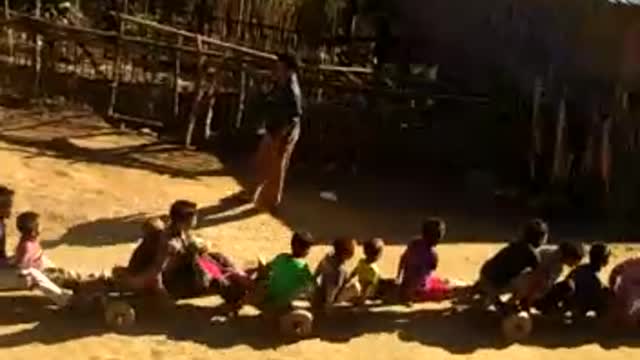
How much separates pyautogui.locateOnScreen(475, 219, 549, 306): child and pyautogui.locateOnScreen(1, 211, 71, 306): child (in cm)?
285

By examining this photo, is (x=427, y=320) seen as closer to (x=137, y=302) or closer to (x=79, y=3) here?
(x=137, y=302)

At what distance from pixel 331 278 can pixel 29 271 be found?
6.45ft

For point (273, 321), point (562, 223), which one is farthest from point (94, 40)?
point (273, 321)

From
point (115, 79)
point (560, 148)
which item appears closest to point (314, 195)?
point (560, 148)

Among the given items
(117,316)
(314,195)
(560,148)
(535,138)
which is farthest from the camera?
(535,138)

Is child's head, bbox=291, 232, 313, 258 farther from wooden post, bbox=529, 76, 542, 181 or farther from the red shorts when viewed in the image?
wooden post, bbox=529, 76, 542, 181

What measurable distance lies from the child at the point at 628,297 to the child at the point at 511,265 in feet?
2.09

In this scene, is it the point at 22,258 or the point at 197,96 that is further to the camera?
the point at 197,96

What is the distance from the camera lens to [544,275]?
29.8 feet

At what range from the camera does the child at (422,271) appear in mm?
9195

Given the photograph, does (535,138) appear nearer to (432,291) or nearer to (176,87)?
(176,87)

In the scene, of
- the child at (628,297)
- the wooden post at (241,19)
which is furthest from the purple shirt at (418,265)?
the wooden post at (241,19)

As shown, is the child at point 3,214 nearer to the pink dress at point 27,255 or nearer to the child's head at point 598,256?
the pink dress at point 27,255

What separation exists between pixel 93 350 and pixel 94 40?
250 inches
